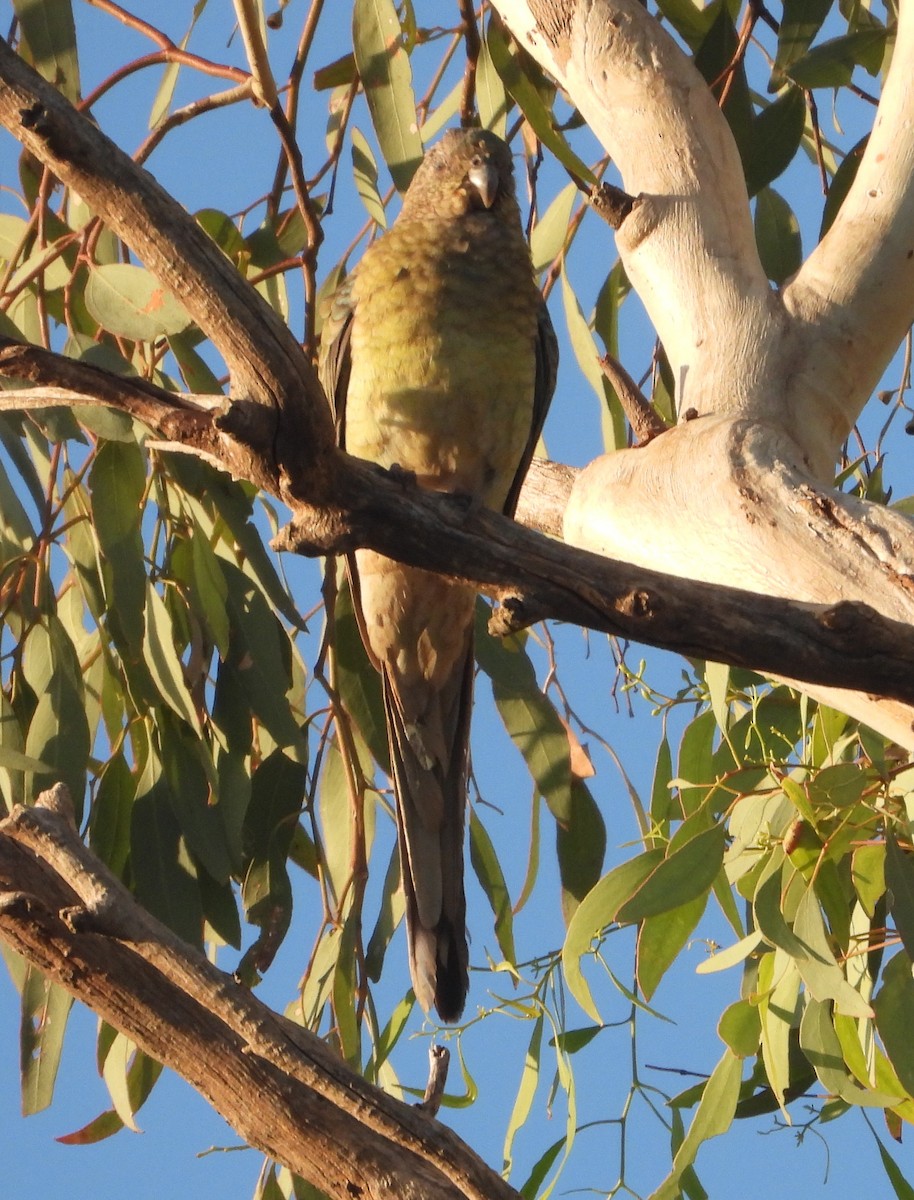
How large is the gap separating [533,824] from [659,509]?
88 centimetres

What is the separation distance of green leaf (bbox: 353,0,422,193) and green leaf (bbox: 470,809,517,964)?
1121mm

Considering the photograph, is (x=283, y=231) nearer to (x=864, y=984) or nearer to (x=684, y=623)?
(x=684, y=623)

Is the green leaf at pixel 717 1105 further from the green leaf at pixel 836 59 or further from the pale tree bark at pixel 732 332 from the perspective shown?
the green leaf at pixel 836 59

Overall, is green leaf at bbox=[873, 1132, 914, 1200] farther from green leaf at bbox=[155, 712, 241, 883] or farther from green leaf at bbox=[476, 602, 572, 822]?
green leaf at bbox=[155, 712, 241, 883]

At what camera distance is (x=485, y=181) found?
2.61 meters

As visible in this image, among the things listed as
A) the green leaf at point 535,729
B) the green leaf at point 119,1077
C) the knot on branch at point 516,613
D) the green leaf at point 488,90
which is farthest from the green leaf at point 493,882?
the green leaf at point 488,90

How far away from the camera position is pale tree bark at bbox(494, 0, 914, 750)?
161 cm

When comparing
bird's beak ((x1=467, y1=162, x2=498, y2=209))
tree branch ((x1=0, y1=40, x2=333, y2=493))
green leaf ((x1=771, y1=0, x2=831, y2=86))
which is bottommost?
tree branch ((x1=0, y1=40, x2=333, y2=493))

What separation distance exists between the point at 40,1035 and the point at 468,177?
1.69m

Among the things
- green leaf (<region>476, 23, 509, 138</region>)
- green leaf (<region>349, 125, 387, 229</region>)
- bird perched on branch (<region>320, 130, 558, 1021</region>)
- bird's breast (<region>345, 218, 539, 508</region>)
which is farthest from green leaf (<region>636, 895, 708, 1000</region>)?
green leaf (<region>476, 23, 509, 138</region>)

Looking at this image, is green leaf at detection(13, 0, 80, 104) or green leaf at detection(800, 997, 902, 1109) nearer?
green leaf at detection(800, 997, 902, 1109)

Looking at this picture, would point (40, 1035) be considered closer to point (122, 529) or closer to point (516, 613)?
point (122, 529)

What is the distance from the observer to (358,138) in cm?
259

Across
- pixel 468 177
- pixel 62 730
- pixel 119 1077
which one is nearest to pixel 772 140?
pixel 468 177
